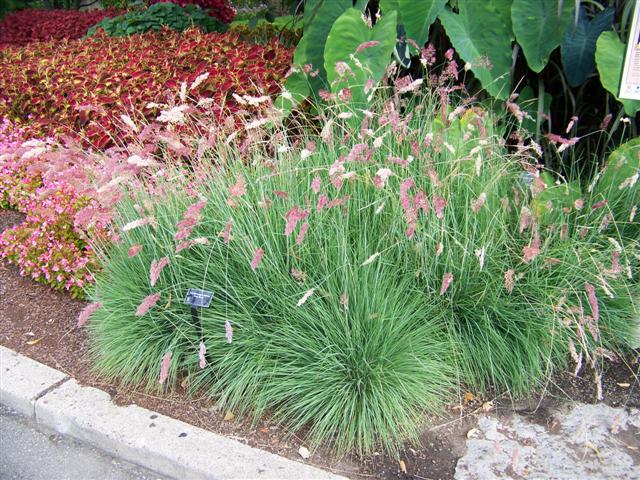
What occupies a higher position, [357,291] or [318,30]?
[318,30]

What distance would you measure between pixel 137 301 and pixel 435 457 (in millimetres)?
1424

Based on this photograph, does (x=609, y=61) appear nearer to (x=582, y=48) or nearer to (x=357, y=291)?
(x=582, y=48)

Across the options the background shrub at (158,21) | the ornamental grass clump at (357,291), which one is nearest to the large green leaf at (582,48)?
the ornamental grass clump at (357,291)

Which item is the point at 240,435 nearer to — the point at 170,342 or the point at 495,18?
the point at 170,342

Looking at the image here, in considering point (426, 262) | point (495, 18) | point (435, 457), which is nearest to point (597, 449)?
point (435, 457)

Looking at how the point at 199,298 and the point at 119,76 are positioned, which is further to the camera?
the point at 119,76

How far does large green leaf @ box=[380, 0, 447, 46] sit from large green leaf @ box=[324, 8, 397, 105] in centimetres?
18

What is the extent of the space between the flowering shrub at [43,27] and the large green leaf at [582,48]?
5.71m

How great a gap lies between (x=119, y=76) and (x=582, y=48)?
3.16 metres

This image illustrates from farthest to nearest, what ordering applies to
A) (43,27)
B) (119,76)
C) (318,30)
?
(43,27)
(119,76)
(318,30)

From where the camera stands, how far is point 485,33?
132 inches

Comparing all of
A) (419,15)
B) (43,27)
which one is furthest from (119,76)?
(43,27)

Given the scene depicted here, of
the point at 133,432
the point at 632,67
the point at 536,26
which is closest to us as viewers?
the point at 133,432

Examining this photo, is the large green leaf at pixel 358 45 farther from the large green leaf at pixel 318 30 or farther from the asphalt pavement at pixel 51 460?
the asphalt pavement at pixel 51 460
